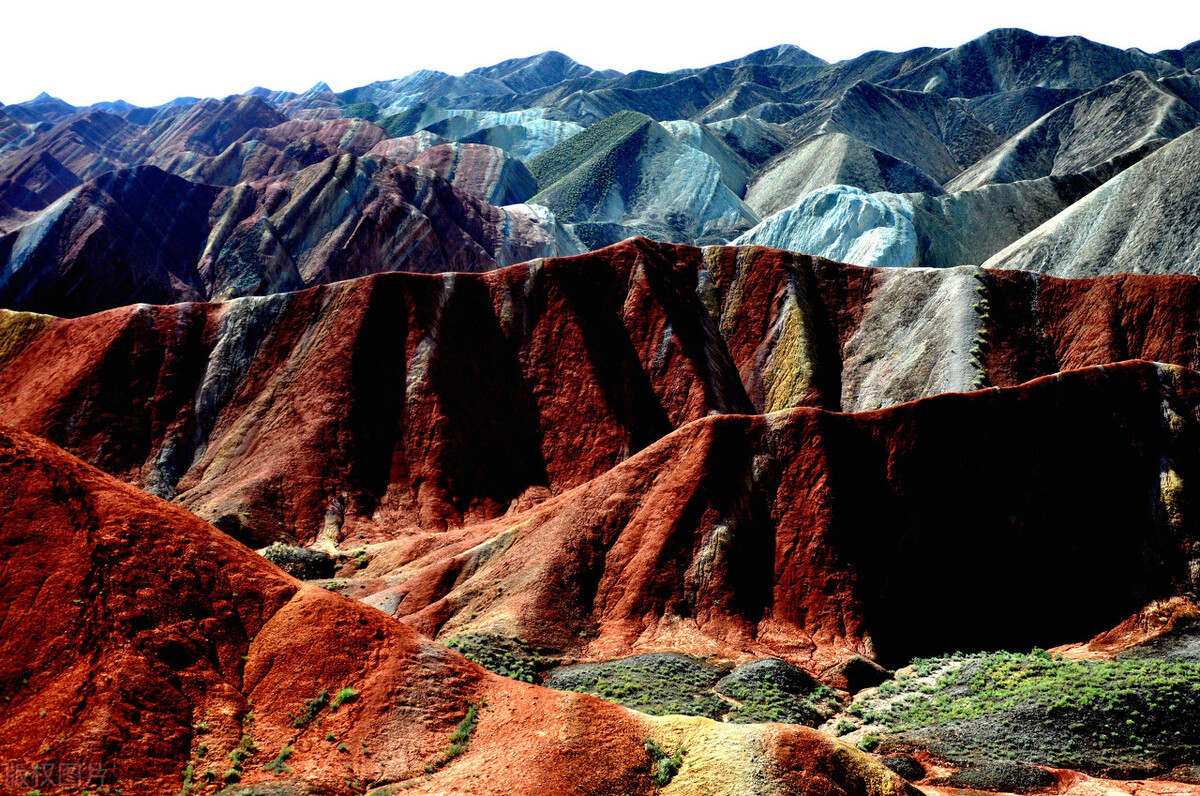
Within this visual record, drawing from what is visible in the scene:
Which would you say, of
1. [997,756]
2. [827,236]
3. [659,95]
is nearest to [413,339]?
[997,756]

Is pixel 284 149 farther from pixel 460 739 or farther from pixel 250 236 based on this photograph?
pixel 460 739

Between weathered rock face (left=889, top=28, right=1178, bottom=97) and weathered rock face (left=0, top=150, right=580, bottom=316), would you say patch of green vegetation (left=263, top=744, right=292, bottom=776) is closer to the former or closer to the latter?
weathered rock face (left=0, top=150, right=580, bottom=316)

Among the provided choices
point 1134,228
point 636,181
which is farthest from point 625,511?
point 636,181

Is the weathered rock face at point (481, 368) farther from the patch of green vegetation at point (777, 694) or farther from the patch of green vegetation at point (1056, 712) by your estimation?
the patch of green vegetation at point (1056, 712)

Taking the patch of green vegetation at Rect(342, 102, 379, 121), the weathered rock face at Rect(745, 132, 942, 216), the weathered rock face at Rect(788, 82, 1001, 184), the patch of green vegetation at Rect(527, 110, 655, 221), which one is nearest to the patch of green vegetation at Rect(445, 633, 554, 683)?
the weathered rock face at Rect(745, 132, 942, 216)

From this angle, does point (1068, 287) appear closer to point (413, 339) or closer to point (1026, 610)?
point (1026, 610)

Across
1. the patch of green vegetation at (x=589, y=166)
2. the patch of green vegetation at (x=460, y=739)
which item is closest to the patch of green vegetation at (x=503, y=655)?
the patch of green vegetation at (x=460, y=739)
